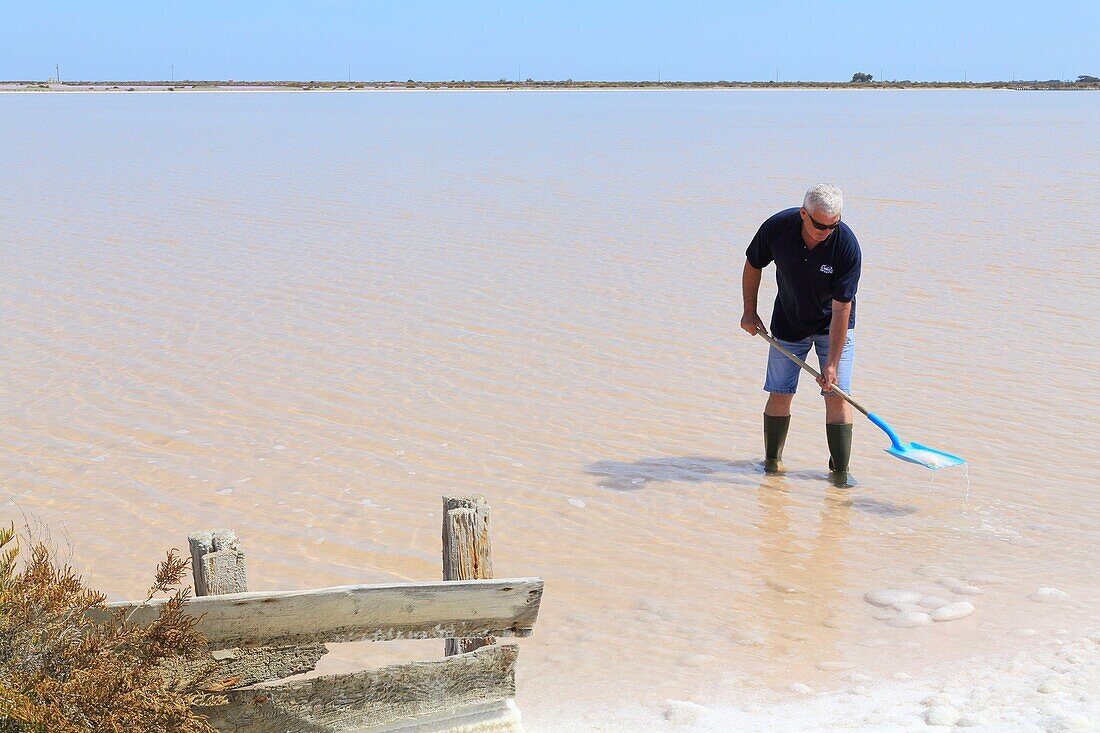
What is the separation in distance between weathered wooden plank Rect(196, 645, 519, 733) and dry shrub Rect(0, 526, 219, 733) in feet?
0.42

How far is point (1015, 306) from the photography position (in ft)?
31.6

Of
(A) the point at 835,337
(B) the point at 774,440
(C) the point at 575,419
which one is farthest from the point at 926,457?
(C) the point at 575,419

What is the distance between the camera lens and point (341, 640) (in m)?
2.85

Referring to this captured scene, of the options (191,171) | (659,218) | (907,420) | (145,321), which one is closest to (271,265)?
(145,321)

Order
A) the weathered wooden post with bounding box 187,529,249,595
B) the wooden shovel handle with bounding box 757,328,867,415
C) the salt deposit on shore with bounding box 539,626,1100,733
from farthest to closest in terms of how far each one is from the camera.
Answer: the wooden shovel handle with bounding box 757,328,867,415, the salt deposit on shore with bounding box 539,626,1100,733, the weathered wooden post with bounding box 187,529,249,595

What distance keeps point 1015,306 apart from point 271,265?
22.4 feet

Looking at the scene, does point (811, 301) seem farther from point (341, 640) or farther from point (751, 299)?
point (341, 640)

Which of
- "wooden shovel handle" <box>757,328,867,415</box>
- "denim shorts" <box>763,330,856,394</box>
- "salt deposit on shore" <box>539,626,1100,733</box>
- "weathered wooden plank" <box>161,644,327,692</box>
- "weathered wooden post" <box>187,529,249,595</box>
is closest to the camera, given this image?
"weathered wooden plank" <box>161,644,327,692</box>

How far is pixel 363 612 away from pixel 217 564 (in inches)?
14.6

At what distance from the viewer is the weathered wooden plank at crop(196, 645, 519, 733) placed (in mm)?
2805

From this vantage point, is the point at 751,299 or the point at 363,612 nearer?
the point at 363,612

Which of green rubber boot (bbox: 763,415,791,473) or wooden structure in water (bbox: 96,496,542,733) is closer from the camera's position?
wooden structure in water (bbox: 96,496,542,733)

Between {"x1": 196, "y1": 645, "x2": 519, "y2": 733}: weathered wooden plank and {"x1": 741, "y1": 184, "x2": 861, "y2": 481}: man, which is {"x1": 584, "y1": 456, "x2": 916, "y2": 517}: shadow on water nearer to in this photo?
{"x1": 741, "y1": 184, "x2": 861, "y2": 481}: man

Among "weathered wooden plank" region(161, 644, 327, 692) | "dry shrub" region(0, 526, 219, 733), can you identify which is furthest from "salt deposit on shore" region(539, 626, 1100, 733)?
"dry shrub" region(0, 526, 219, 733)
